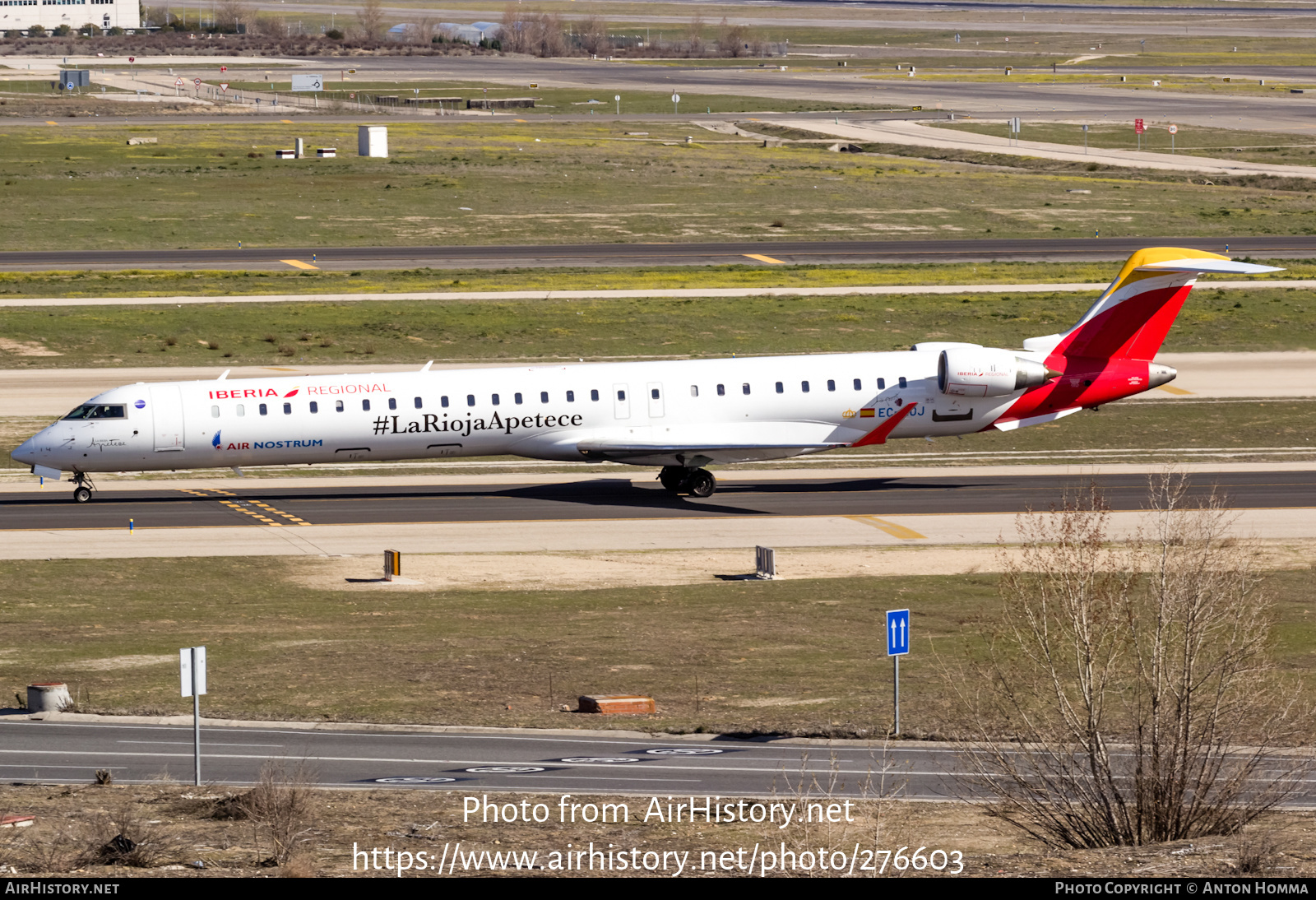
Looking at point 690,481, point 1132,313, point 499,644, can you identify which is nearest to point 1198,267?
point 1132,313

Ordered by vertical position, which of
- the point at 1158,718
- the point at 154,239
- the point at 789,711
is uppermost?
the point at 154,239

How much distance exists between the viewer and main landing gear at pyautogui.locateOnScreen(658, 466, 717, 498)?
5359cm

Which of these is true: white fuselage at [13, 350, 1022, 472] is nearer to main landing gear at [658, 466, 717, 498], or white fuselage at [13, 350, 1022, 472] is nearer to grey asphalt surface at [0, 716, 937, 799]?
main landing gear at [658, 466, 717, 498]

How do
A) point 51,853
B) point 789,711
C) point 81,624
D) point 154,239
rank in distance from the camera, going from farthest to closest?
point 154,239 → point 81,624 → point 789,711 → point 51,853

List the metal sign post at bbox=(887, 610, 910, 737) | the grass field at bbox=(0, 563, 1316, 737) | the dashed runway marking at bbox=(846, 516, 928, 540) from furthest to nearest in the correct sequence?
the dashed runway marking at bbox=(846, 516, 928, 540), the grass field at bbox=(0, 563, 1316, 737), the metal sign post at bbox=(887, 610, 910, 737)

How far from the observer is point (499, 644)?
37625 millimetres

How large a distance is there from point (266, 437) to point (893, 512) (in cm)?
1856

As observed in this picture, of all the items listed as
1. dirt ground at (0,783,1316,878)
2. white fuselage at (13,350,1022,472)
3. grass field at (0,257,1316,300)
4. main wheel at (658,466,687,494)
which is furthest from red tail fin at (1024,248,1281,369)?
grass field at (0,257,1316,300)

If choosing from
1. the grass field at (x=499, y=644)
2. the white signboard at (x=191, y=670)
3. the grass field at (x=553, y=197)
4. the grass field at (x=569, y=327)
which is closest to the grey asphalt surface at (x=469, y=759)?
the grass field at (x=499, y=644)

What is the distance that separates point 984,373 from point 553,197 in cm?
6647

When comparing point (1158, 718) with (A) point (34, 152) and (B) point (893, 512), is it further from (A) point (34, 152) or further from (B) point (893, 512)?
(A) point (34, 152)

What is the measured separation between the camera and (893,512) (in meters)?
51.9

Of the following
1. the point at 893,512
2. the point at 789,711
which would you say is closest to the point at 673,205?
the point at 893,512

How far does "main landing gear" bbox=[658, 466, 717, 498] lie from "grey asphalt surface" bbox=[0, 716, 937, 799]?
23047 millimetres
